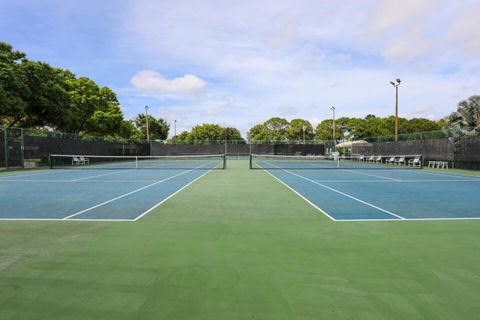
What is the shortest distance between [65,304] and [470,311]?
12.7 ft

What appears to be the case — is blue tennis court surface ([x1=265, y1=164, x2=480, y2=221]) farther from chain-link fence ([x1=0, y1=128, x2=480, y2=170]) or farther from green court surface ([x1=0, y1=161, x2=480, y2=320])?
chain-link fence ([x1=0, y1=128, x2=480, y2=170])

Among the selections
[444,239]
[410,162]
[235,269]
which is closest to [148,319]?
[235,269]

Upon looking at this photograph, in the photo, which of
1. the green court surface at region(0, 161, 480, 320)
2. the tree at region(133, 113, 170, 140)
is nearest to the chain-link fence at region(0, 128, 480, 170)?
the green court surface at region(0, 161, 480, 320)

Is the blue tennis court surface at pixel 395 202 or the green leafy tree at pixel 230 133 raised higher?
the green leafy tree at pixel 230 133

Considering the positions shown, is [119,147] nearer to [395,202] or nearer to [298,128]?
[395,202]

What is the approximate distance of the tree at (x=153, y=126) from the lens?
7499cm

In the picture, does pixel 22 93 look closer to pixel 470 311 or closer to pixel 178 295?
pixel 178 295

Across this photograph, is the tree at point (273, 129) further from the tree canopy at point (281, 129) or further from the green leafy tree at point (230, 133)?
the green leafy tree at point (230, 133)

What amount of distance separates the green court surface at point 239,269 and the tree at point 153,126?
235ft

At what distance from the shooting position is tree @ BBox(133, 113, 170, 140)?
7499cm

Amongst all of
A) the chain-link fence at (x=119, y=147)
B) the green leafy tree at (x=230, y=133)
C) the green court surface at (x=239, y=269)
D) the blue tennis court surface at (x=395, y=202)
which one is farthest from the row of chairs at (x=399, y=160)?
the green leafy tree at (x=230, y=133)

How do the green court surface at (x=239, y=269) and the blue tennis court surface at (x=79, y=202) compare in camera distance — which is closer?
the green court surface at (x=239, y=269)

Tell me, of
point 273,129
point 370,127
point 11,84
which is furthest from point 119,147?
point 370,127

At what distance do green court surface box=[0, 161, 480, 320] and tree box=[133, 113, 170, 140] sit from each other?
7151 cm
